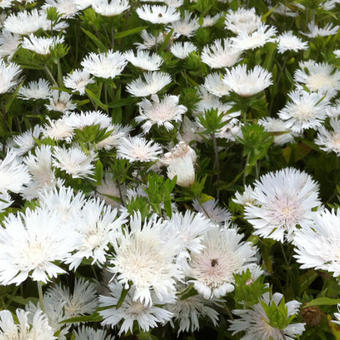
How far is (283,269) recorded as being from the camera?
113 centimetres

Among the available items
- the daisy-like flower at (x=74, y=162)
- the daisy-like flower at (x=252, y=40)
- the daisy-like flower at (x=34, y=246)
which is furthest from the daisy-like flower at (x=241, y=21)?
the daisy-like flower at (x=34, y=246)

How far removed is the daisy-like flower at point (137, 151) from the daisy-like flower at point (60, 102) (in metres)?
0.27

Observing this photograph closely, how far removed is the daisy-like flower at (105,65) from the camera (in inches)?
53.9

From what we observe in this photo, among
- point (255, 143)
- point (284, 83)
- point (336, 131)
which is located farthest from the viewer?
point (284, 83)

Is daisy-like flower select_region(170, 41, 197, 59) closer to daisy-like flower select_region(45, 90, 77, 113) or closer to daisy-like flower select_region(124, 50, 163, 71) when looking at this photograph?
daisy-like flower select_region(124, 50, 163, 71)

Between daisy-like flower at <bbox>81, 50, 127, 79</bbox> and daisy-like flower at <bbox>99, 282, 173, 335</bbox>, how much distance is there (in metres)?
0.71

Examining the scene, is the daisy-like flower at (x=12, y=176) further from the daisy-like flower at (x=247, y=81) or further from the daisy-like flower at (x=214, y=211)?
the daisy-like flower at (x=247, y=81)

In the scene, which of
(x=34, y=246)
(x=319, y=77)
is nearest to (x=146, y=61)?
(x=319, y=77)

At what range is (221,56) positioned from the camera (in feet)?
4.99

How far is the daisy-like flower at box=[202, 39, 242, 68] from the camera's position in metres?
1.49

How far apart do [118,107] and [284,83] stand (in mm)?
592

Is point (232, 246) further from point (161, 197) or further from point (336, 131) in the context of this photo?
point (336, 131)

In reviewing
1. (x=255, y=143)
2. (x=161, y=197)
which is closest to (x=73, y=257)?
(x=161, y=197)

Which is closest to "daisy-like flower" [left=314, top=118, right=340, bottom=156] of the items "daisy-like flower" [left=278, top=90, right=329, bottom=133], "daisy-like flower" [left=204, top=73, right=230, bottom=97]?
"daisy-like flower" [left=278, top=90, right=329, bottom=133]
